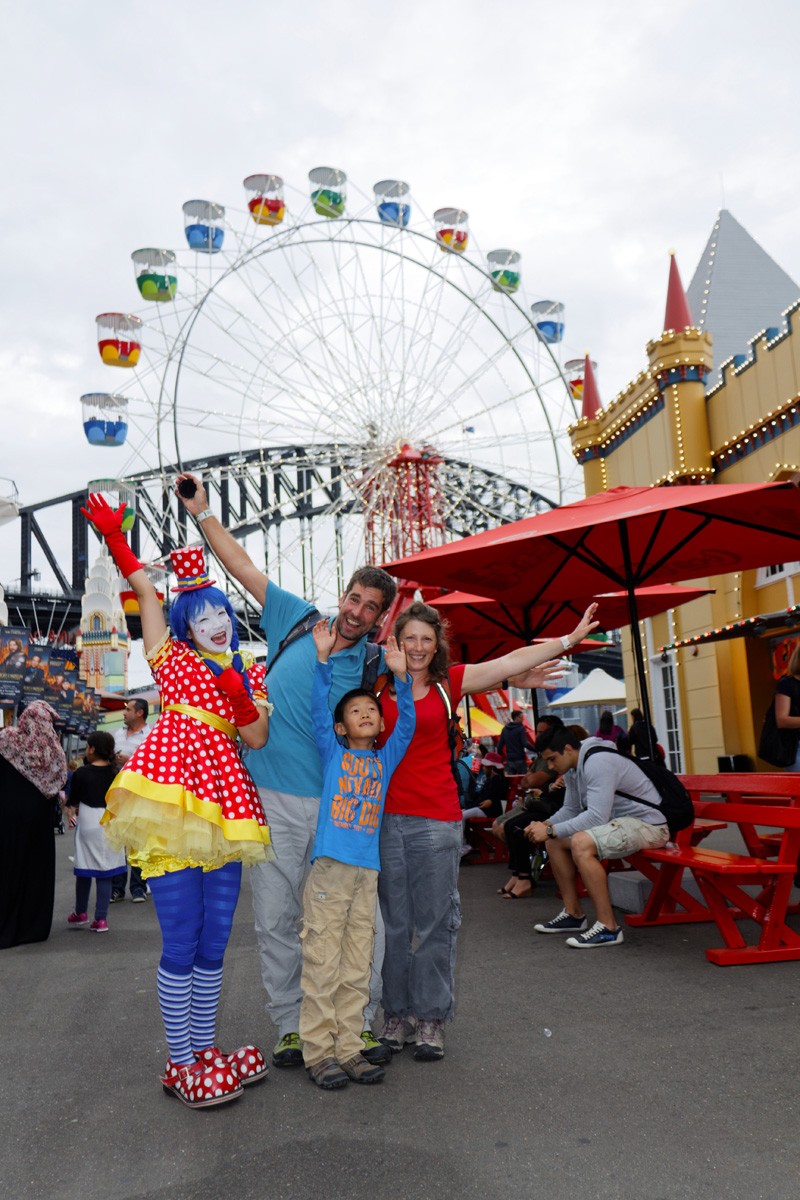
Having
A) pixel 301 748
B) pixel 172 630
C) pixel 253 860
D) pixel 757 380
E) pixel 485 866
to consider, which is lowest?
pixel 485 866

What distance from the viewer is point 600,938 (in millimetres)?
5219

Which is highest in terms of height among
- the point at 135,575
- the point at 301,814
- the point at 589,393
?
the point at 589,393

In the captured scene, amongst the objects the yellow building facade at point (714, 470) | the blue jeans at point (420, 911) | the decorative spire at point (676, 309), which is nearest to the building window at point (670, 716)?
the yellow building facade at point (714, 470)

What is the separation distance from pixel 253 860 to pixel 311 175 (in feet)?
57.9

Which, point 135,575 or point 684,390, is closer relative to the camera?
point 135,575

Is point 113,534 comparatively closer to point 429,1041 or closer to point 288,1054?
point 288,1054

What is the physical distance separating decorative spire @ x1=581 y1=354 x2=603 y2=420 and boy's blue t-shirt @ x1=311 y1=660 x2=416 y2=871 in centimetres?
1662

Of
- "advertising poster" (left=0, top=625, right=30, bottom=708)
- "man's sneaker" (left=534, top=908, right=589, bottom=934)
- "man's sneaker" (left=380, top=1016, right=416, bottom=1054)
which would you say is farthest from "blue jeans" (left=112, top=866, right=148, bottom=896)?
"advertising poster" (left=0, top=625, right=30, bottom=708)

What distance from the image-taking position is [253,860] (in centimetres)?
325

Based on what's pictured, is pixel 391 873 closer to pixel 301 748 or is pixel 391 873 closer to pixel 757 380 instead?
pixel 301 748

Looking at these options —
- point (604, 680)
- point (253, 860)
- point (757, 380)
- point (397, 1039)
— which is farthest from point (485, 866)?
point (604, 680)

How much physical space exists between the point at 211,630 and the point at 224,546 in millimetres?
643

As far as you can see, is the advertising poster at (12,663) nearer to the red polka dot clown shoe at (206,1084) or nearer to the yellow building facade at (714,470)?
the yellow building facade at (714,470)

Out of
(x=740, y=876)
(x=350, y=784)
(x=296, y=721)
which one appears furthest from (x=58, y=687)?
(x=350, y=784)
